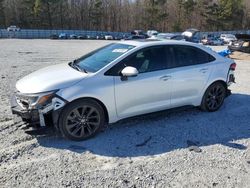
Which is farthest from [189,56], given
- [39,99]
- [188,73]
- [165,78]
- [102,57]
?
[39,99]

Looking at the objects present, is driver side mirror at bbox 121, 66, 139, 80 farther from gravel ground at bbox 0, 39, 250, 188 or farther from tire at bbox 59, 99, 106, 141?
gravel ground at bbox 0, 39, 250, 188

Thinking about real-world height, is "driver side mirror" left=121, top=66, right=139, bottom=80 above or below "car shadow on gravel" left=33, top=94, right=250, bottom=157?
above

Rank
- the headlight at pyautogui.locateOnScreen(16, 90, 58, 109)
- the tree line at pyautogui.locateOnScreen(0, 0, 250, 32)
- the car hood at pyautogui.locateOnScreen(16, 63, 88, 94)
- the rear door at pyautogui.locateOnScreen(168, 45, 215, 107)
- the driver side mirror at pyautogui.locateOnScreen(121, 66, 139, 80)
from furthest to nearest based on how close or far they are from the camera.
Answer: the tree line at pyautogui.locateOnScreen(0, 0, 250, 32), the rear door at pyautogui.locateOnScreen(168, 45, 215, 107), the driver side mirror at pyautogui.locateOnScreen(121, 66, 139, 80), the car hood at pyautogui.locateOnScreen(16, 63, 88, 94), the headlight at pyautogui.locateOnScreen(16, 90, 58, 109)

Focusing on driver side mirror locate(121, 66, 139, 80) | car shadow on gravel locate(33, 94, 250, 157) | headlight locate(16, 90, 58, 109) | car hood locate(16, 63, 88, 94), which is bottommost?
car shadow on gravel locate(33, 94, 250, 157)

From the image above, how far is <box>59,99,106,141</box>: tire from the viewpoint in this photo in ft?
13.8

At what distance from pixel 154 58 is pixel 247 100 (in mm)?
3178

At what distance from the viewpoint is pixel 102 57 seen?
5004mm

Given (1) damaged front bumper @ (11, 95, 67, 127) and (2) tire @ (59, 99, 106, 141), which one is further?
(2) tire @ (59, 99, 106, 141)

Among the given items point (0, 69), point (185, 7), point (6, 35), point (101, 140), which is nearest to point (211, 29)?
point (185, 7)

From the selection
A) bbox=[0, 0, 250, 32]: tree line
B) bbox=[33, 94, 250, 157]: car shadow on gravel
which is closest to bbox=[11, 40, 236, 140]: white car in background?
bbox=[33, 94, 250, 157]: car shadow on gravel

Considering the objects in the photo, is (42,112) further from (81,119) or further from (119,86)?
(119,86)

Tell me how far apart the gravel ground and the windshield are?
1083mm

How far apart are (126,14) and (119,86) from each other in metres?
77.6

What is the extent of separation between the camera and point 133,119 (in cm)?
488
